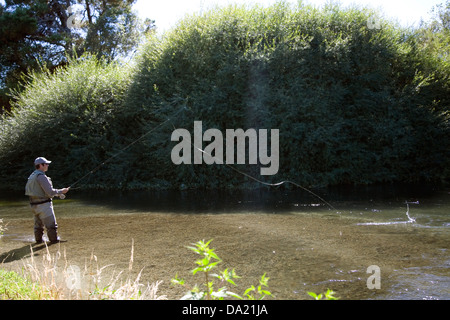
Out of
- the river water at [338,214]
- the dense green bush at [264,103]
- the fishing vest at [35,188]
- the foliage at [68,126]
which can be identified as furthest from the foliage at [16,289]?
the foliage at [68,126]

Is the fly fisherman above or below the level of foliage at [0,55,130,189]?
below


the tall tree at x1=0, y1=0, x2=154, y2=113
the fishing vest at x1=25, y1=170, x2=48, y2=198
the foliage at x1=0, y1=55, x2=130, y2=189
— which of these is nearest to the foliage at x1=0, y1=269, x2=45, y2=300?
the fishing vest at x1=25, y1=170, x2=48, y2=198

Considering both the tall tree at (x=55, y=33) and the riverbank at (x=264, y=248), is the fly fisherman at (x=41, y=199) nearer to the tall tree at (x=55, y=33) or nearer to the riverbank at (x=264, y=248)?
the riverbank at (x=264, y=248)

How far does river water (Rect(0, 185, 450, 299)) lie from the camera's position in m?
5.92

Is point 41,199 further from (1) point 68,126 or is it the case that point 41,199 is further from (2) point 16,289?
(1) point 68,126

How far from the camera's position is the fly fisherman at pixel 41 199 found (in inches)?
335

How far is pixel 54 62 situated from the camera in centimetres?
3034

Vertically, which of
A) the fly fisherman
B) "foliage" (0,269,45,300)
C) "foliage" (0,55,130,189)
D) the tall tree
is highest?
the tall tree

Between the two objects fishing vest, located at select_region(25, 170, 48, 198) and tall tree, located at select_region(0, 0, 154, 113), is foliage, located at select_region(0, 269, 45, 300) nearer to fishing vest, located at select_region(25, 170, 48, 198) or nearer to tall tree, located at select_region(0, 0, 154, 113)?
fishing vest, located at select_region(25, 170, 48, 198)

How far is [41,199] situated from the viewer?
8.62 m

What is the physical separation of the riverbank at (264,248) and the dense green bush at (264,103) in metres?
5.69

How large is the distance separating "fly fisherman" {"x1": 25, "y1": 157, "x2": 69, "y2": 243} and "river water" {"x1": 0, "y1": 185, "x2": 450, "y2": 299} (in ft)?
2.25

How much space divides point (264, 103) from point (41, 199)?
934 cm
